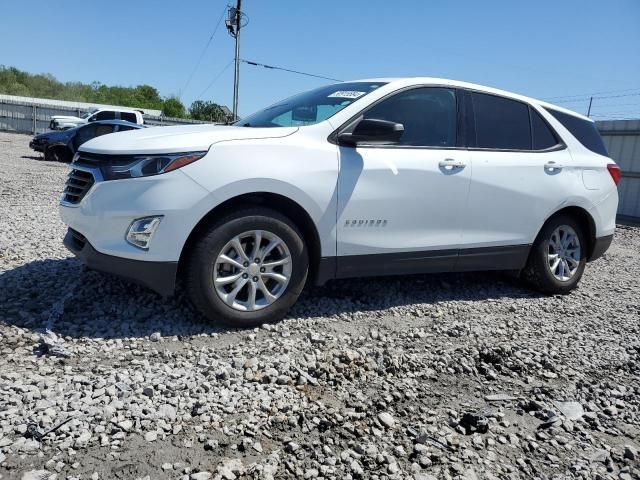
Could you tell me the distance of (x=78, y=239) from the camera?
348 centimetres

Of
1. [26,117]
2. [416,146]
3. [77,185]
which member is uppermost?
[26,117]

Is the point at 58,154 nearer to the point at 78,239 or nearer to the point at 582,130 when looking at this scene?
the point at 78,239

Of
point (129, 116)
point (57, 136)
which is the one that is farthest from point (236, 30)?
point (57, 136)

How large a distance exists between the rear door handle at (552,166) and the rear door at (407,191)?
1.00 metres

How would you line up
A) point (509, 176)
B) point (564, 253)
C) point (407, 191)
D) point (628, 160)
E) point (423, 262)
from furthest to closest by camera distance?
point (628, 160) → point (564, 253) → point (509, 176) → point (423, 262) → point (407, 191)

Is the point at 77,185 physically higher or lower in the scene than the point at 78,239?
higher

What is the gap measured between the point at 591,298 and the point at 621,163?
391 inches

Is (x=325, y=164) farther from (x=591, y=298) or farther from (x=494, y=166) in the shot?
(x=591, y=298)

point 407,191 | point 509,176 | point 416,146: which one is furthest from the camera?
point 509,176

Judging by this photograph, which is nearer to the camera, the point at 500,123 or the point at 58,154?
the point at 500,123

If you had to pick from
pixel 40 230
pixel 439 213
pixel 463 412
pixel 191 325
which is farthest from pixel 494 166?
pixel 40 230

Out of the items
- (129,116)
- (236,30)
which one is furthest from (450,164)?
(129,116)

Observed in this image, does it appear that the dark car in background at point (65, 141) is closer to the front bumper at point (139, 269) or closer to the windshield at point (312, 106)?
the windshield at point (312, 106)

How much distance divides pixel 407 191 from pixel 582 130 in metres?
2.49
